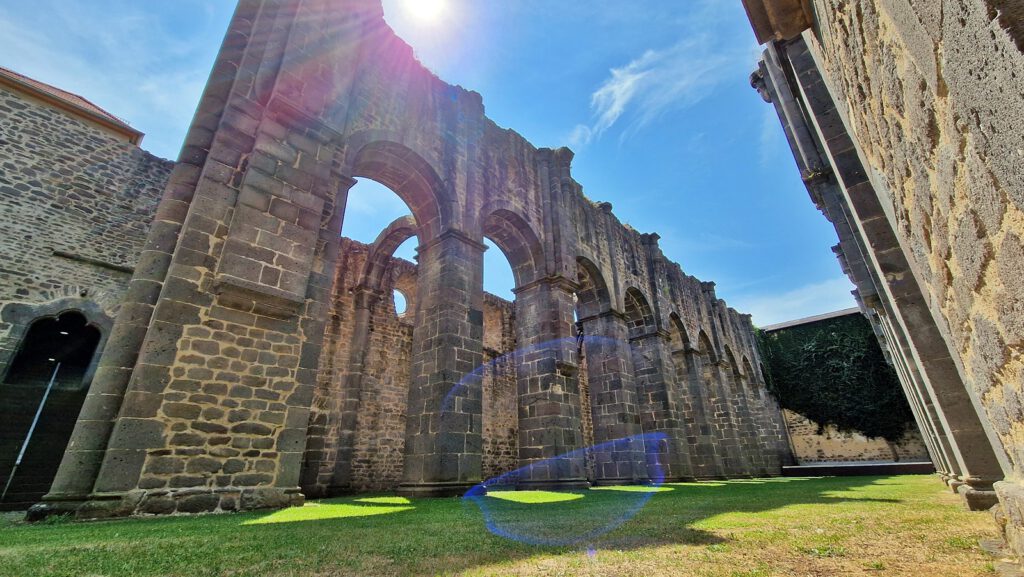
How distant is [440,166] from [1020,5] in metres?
8.51

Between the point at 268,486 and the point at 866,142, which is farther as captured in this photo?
the point at 268,486

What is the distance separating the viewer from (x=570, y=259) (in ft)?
35.3

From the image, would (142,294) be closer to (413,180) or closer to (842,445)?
(413,180)

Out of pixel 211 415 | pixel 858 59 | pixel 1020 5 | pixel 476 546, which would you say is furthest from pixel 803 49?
pixel 211 415

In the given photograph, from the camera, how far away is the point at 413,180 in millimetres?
8727

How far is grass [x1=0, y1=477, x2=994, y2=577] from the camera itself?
197 centimetres

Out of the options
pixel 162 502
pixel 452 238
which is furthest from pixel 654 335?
pixel 162 502

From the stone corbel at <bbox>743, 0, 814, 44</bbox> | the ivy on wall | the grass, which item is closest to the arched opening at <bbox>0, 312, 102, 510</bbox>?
the grass

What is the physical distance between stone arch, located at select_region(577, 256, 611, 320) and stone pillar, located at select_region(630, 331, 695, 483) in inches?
97.7

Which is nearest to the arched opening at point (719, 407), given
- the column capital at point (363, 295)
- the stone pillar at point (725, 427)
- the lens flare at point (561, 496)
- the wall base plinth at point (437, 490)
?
the stone pillar at point (725, 427)

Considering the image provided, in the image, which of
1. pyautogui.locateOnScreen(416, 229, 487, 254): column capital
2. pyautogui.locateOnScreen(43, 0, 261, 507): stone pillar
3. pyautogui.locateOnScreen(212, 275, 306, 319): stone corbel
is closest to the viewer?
pyautogui.locateOnScreen(43, 0, 261, 507): stone pillar

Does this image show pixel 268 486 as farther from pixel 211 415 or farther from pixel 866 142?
pixel 866 142

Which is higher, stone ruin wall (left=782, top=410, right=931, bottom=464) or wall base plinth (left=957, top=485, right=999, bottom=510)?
stone ruin wall (left=782, top=410, right=931, bottom=464)

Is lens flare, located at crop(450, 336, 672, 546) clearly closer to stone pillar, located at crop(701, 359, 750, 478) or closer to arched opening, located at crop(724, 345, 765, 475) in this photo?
stone pillar, located at crop(701, 359, 750, 478)
